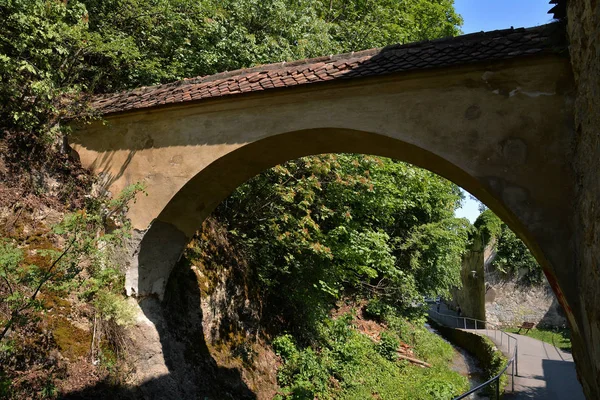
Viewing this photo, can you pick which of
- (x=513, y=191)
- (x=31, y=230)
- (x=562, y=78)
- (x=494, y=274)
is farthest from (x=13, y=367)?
(x=494, y=274)

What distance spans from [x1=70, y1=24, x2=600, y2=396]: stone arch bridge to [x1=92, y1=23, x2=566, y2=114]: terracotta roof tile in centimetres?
2

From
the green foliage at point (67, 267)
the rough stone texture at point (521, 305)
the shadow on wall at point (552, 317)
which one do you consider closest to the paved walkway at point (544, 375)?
the shadow on wall at point (552, 317)

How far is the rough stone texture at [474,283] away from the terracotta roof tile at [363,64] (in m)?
18.6

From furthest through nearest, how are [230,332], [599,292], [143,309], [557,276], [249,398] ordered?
[230,332] < [249,398] < [143,309] < [557,276] < [599,292]

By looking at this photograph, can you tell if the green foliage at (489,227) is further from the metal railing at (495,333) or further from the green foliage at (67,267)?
the green foliage at (67,267)

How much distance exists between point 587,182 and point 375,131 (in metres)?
2.18

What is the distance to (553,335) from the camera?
17.7 metres

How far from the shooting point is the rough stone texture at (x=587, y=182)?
10.9 feet

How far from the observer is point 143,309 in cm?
651

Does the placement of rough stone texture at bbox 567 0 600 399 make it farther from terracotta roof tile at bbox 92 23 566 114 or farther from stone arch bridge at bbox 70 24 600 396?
terracotta roof tile at bbox 92 23 566 114

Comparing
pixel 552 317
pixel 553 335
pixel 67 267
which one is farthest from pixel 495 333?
pixel 67 267

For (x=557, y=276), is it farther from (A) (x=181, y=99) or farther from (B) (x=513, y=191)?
(A) (x=181, y=99)

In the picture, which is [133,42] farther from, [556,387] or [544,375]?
[544,375]

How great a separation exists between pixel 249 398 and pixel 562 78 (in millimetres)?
6145
